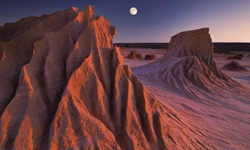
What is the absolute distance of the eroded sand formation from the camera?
2.50 m

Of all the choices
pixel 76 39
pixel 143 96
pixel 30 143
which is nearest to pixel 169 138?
pixel 143 96

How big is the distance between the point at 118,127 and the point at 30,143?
1401 mm

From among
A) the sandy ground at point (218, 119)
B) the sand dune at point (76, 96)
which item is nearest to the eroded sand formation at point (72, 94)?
the sand dune at point (76, 96)

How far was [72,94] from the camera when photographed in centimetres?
279

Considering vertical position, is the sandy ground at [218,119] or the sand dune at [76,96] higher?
the sand dune at [76,96]

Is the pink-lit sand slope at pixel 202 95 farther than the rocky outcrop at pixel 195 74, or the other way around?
the rocky outcrop at pixel 195 74

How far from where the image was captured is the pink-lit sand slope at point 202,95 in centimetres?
489

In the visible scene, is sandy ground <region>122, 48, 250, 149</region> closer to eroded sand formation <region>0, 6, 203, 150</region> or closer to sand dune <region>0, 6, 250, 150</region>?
sand dune <region>0, 6, 250, 150</region>

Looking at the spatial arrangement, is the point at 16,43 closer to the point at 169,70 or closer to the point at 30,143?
the point at 30,143

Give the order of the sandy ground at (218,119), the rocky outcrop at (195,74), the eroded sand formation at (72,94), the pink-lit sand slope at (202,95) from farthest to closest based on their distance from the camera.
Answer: the rocky outcrop at (195,74)
the pink-lit sand slope at (202,95)
the sandy ground at (218,119)
the eroded sand formation at (72,94)

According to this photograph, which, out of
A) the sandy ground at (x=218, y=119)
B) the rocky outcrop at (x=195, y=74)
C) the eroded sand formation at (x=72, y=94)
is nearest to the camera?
the eroded sand formation at (x=72, y=94)

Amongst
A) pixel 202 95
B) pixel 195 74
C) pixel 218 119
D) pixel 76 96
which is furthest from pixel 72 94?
pixel 195 74

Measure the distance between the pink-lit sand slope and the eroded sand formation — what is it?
3.44 feet

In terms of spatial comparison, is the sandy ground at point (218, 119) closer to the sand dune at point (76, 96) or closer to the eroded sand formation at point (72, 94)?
the sand dune at point (76, 96)
